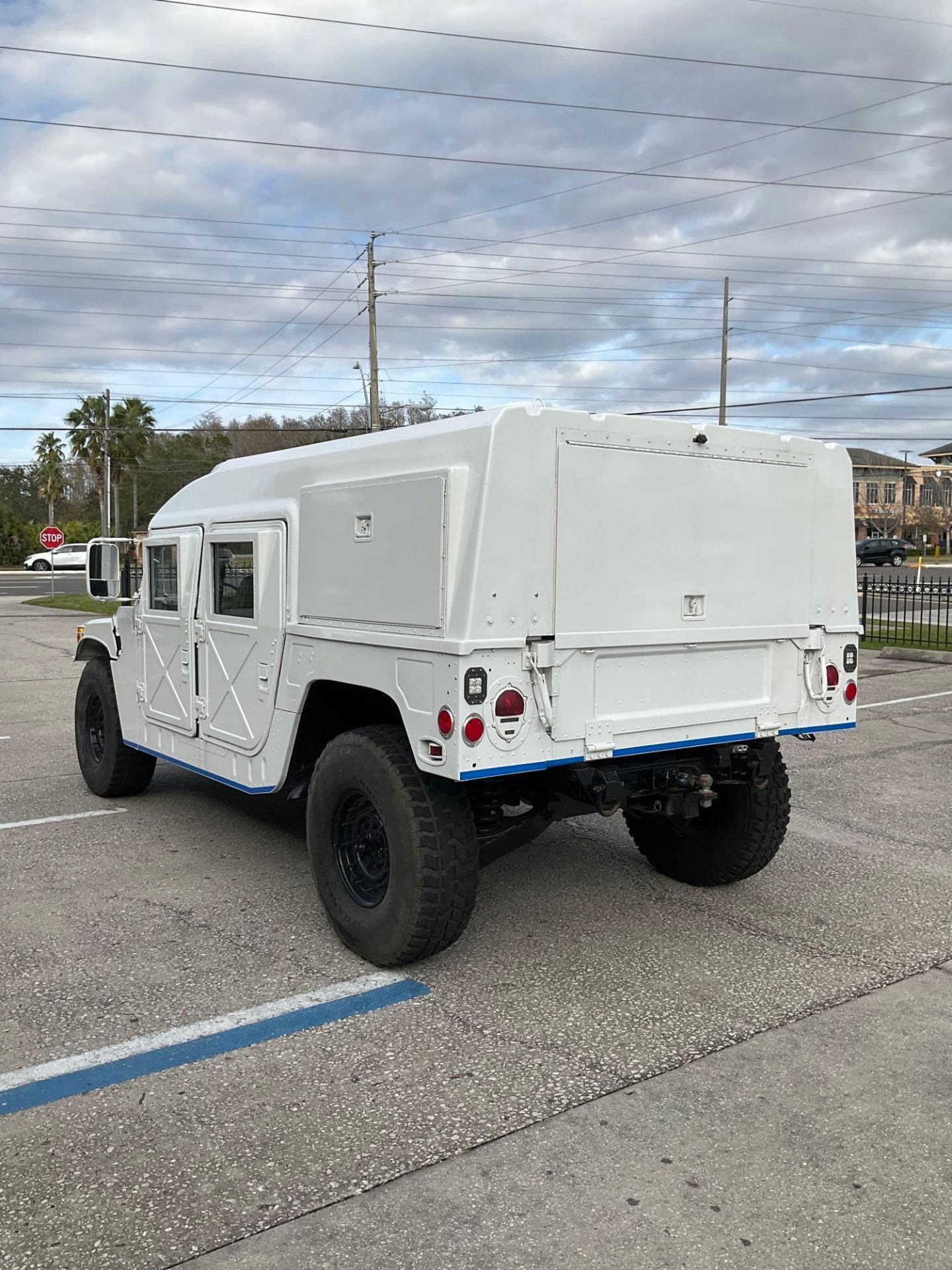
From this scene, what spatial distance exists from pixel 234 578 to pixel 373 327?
91.9ft

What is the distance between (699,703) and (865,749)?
5288mm

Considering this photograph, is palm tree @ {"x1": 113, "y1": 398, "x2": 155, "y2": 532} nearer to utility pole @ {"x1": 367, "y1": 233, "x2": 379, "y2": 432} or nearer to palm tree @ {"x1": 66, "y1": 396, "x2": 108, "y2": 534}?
palm tree @ {"x1": 66, "y1": 396, "x2": 108, "y2": 534}

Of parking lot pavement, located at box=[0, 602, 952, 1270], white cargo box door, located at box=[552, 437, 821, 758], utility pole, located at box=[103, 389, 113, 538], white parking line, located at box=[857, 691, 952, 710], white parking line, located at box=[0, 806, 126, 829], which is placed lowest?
parking lot pavement, located at box=[0, 602, 952, 1270]

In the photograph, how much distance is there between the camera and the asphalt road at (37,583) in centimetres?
3822

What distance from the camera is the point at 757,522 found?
456 cm

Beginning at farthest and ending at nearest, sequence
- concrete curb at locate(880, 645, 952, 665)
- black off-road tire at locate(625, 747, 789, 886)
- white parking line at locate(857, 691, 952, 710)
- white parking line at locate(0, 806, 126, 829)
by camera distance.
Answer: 1. concrete curb at locate(880, 645, 952, 665)
2. white parking line at locate(857, 691, 952, 710)
3. white parking line at locate(0, 806, 126, 829)
4. black off-road tire at locate(625, 747, 789, 886)

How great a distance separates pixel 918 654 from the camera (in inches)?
617

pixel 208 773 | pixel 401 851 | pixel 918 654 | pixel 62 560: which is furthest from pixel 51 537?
pixel 401 851

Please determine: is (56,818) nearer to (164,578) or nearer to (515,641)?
(164,578)

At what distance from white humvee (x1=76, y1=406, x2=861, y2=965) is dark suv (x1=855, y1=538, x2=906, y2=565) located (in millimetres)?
49254

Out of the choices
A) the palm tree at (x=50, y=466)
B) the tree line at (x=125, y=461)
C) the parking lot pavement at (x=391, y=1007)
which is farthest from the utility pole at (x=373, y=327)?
the palm tree at (x=50, y=466)

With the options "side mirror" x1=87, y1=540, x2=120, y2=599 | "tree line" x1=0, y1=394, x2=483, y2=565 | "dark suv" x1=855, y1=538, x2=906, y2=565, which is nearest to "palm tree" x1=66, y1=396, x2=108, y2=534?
"tree line" x1=0, y1=394, x2=483, y2=565

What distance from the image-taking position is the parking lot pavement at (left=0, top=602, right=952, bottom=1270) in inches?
111

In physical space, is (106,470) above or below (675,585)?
above
